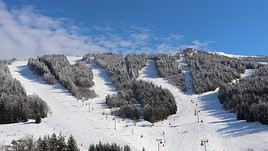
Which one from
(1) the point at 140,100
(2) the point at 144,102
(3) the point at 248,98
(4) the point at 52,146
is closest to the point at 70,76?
(1) the point at 140,100

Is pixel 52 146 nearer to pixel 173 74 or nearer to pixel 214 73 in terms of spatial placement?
pixel 214 73

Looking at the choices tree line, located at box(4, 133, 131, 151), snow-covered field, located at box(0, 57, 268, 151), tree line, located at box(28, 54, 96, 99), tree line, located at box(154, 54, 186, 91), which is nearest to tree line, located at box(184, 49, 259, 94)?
tree line, located at box(154, 54, 186, 91)

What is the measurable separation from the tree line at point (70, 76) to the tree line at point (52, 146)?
70.6 m

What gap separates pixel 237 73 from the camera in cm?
18150

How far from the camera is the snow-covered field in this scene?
4023 inches

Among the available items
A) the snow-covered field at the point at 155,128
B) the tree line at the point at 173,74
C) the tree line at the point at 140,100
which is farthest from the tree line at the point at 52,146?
the tree line at the point at 173,74

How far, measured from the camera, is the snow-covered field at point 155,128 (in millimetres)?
102188

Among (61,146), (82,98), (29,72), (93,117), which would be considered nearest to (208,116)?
(93,117)

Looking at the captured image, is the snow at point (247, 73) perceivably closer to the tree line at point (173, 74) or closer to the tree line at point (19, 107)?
the tree line at point (173, 74)

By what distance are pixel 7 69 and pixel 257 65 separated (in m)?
106

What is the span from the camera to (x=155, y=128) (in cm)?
12106

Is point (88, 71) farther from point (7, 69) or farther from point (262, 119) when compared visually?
point (262, 119)

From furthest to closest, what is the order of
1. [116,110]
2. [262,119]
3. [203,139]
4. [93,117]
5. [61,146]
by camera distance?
[116,110] → [93,117] → [262,119] → [203,139] → [61,146]

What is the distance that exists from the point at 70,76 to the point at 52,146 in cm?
10061
